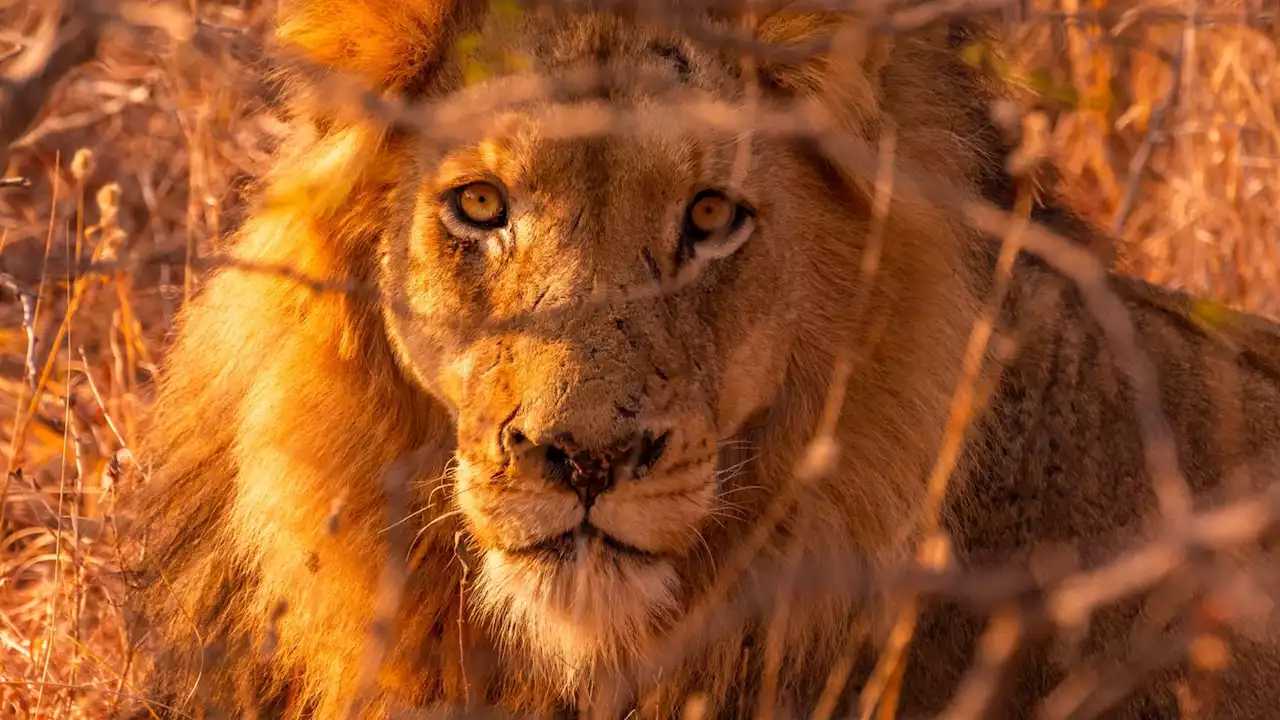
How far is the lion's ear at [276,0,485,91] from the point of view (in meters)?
3.80

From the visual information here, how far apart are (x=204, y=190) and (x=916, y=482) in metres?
4.13

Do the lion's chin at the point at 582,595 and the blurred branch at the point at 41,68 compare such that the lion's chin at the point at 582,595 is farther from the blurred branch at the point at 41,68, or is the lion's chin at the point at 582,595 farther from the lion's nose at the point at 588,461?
the blurred branch at the point at 41,68

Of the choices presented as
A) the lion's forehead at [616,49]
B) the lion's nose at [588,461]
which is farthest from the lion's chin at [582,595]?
the lion's forehead at [616,49]

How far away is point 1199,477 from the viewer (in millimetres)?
4371

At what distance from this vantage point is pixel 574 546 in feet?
10.8

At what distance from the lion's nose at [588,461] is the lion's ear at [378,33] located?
1.05 meters

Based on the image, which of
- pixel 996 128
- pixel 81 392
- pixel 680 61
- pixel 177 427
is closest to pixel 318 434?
pixel 177 427

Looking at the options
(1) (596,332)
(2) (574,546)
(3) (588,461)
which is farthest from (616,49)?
(2) (574,546)

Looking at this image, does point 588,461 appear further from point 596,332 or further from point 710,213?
point 710,213

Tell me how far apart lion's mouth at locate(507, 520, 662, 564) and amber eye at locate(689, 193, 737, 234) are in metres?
0.78

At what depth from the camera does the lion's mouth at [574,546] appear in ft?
10.8

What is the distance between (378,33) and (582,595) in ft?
4.59

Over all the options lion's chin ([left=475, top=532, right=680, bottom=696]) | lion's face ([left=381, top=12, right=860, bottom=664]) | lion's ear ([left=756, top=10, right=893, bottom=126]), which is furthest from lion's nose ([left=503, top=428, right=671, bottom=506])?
lion's ear ([left=756, top=10, right=893, bottom=126])

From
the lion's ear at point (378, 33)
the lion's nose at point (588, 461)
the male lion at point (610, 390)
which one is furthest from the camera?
the lion's ear at point (378, 33)
